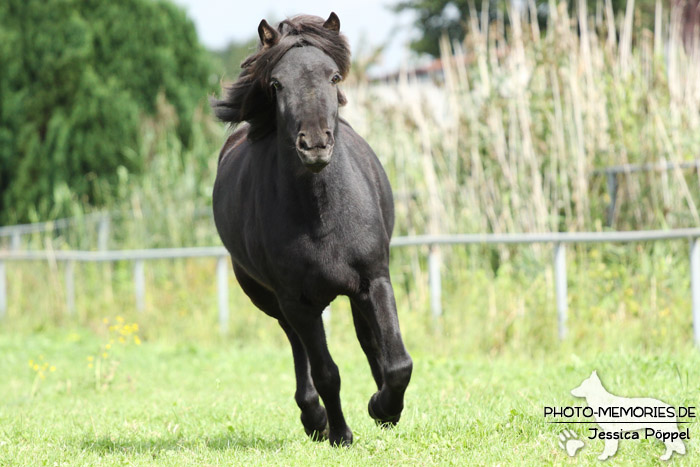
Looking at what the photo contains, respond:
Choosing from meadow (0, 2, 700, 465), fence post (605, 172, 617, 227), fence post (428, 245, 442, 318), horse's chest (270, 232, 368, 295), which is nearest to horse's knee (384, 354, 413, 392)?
meadow (0, 2, 700, 465)

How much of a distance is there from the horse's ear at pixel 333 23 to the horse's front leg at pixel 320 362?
4.78 ft

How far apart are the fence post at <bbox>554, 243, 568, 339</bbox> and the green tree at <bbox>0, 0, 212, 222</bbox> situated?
11.3m

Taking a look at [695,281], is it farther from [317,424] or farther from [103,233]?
[103,233]

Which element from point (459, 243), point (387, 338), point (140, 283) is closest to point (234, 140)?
point (387, 338)

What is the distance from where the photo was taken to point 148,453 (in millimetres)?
5148

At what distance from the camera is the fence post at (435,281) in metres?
9.64

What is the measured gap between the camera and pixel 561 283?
8.88 m

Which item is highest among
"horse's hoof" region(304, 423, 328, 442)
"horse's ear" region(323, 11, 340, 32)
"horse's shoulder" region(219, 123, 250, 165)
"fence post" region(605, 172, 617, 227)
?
"horse's ear" region(323, 11, 340, 32)

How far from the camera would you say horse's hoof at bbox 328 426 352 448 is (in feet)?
17.1

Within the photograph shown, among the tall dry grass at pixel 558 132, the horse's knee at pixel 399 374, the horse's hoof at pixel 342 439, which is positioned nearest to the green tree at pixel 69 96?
the tall dry grass at pixel 558 132

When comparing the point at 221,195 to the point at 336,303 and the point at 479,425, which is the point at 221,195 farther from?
the point at 336,303

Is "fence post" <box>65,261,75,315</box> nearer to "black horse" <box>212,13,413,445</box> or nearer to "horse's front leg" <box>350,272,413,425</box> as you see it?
"black horse" <box>212,13,413,445</box>

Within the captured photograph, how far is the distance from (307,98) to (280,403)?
3.29 m

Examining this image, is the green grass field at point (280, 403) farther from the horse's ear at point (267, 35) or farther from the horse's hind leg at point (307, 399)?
the horse's ear at point (267, 35)
